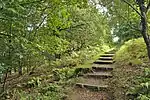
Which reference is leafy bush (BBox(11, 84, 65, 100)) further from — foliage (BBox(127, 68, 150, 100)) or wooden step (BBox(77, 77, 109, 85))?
foliage (BBox(127, 68, 150, 100))

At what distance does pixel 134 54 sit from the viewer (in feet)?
30.4

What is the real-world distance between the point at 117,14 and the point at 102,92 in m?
2.43

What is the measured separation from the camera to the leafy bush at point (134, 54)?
868 centimetres

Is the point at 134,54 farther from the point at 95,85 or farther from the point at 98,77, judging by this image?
the point at 95,85

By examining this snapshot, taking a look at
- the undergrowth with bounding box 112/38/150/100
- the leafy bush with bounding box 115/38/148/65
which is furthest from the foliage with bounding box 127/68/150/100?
the leafy bush with bounding box 115/38/148/65

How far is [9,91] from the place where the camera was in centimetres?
739

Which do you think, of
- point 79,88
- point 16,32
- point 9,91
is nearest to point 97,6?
point 16,32

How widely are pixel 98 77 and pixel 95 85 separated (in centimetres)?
89

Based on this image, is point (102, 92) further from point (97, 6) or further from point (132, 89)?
point (97, 6)

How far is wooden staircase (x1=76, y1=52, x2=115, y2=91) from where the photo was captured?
734 cm

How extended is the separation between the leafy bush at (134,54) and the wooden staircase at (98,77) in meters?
0.57

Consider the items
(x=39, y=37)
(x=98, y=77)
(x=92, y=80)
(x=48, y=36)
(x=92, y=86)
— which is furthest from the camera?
(x=98, y=77)

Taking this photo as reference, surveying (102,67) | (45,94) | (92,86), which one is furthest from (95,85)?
(102,67)

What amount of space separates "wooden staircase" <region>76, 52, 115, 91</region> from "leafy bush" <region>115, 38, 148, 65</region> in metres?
0.57
